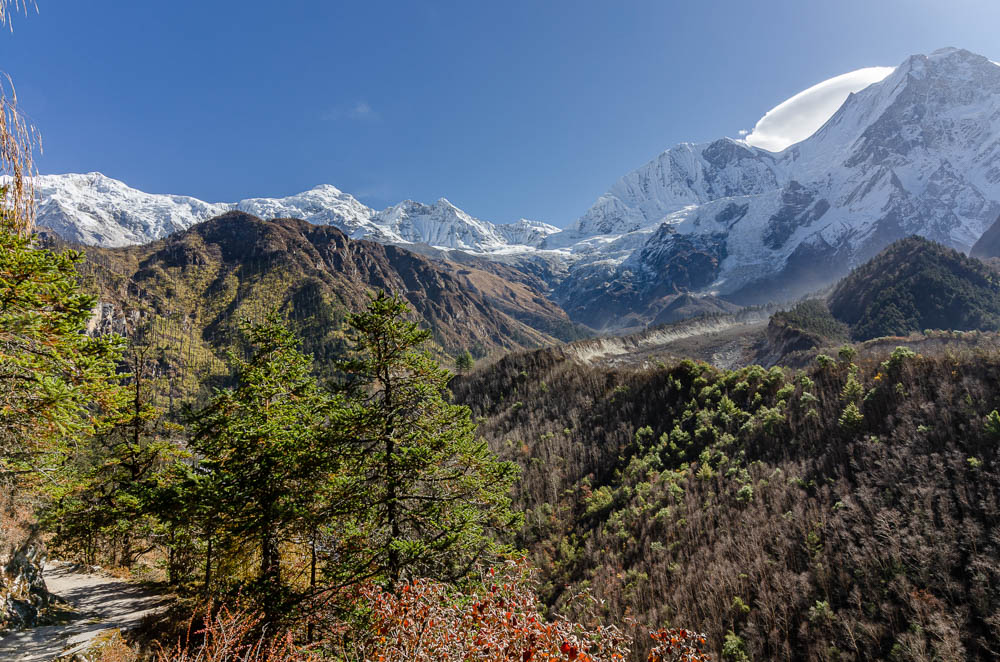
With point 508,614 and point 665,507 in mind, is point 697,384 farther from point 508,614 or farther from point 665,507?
point 508,614

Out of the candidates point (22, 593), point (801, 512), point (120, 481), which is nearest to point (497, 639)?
point (22, 593)

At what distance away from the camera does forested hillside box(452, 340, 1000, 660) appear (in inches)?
683

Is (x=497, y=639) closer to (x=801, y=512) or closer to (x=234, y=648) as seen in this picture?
(x=234, y=648)

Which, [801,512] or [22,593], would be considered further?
[801,512]

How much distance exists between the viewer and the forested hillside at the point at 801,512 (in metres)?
17.4

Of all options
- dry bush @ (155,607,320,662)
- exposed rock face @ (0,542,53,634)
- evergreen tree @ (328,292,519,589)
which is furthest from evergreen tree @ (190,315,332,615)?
exposed rock face @ (0,542,53,634)

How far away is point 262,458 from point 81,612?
11.3 m

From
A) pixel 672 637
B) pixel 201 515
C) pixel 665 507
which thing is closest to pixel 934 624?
pixel 665 507

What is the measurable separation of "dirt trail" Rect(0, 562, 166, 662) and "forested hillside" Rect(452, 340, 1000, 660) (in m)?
15.7

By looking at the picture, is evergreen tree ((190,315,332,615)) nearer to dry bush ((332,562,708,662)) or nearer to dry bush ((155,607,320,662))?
dry bush ((155,607,320,662))

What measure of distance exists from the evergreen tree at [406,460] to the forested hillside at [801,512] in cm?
534

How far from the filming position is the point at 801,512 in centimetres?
2359

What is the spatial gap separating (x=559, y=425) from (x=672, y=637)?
48.0m

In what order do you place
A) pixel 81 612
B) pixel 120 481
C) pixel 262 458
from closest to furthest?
pixel 262 458 < pixel 81 612 < pixel 120 481
